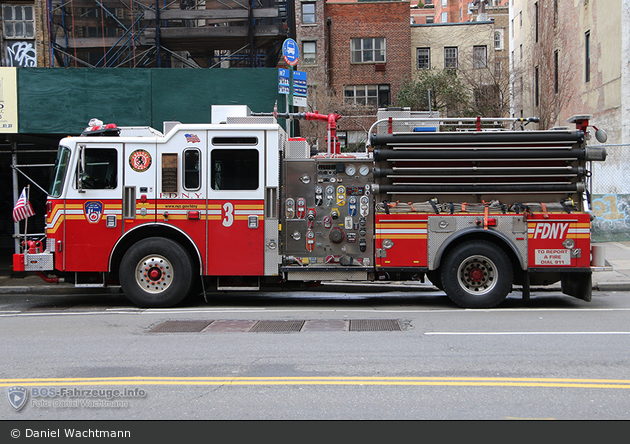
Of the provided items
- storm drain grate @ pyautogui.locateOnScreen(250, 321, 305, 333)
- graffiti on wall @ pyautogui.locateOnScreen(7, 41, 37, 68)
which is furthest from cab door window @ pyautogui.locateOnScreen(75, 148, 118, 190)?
graffiti on wall @ pyautogui.locateOnScreen(7, 41, 37, 68)

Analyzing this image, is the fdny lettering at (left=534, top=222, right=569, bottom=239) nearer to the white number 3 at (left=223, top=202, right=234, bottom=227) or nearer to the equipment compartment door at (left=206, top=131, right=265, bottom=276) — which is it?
the equipment compartment door at (left=206, top=131, right=265, bottom=276)

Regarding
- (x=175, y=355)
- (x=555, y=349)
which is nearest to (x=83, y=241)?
(x=175, y=355)

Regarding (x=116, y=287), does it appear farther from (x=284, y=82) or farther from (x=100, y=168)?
(x=284, y=82)

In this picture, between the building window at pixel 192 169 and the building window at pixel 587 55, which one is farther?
the building window at pixel 587 55

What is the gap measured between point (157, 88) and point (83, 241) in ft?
18.0

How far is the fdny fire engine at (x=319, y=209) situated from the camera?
934 centimetres

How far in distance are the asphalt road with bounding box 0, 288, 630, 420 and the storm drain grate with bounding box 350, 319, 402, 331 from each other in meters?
0.03

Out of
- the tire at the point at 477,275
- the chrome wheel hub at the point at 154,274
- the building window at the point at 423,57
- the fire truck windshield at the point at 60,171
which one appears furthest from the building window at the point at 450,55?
the chrome wheel hub at the point at 154,274

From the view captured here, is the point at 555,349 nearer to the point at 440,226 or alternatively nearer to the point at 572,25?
the point at 440,226

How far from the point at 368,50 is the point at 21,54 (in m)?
22.4

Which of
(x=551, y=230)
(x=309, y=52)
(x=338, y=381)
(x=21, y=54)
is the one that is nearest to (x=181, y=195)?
(x=338, y=381)

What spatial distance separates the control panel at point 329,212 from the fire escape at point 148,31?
390 inches

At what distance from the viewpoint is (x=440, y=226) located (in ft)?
30.8

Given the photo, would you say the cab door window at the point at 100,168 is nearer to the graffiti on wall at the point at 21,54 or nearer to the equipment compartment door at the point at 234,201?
the equipment compartment door at the point at 234,201
